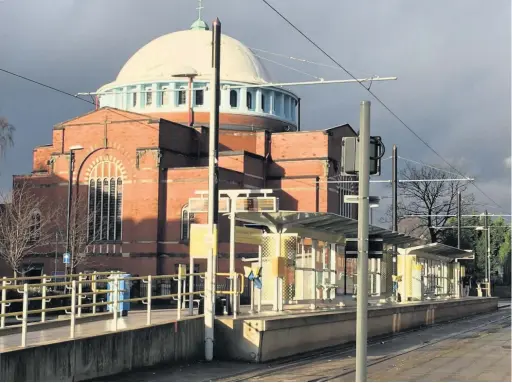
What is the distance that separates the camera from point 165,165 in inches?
2357

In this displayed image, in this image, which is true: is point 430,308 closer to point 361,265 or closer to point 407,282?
point 407,282

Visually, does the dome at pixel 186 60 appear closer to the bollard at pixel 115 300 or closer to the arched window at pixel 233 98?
the arched window at pixel 233 98

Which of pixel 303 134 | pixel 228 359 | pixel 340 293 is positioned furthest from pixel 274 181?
pixel 228 359

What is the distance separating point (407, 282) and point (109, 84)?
4281 centimetres

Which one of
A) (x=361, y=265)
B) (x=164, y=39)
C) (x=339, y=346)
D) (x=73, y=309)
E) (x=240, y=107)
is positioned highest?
(x=164, y=39)

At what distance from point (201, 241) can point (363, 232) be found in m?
8.26

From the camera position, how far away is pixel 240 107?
7150 centimetres

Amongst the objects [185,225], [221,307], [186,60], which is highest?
[186,60]

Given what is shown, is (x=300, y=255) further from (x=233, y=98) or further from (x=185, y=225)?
(x=233, y=98)

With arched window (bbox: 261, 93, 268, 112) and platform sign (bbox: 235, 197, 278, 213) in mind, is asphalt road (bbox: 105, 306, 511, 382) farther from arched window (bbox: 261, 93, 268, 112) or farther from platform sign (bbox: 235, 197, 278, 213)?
arched window (bbox: 261, 93, 268, 112)

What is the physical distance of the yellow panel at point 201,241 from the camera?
19358 millimetres

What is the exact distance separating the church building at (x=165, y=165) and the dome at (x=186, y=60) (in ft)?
0.75

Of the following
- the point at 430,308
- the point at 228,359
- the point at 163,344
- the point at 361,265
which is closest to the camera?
the point at 361,265

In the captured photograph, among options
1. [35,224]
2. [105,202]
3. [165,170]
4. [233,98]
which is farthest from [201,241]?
[233,98]
